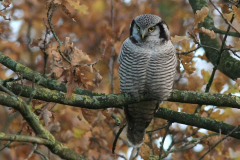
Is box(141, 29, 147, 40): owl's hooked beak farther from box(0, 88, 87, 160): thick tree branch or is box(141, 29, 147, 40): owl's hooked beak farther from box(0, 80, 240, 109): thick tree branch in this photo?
box(0, 88, 87, 160): thick tree branch

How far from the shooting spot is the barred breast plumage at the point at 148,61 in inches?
173

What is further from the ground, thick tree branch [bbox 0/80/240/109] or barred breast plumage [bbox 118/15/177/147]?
barred breast plumage [bbox 118/15/177/147]

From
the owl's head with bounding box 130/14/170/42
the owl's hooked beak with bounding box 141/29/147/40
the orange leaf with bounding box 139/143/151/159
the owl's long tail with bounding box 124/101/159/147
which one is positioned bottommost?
the orange leaf with bounding box 139/143/151/159

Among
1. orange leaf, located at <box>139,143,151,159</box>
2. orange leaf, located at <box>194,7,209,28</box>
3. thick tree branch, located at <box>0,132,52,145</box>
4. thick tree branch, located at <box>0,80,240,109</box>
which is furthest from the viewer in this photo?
orange leaf, located at <box>139,143,151,159</box>

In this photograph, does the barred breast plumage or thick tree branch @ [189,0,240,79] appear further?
thick tree branch @ [189,0,240,79]

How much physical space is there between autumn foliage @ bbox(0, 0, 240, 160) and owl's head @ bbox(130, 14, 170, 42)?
435 mm

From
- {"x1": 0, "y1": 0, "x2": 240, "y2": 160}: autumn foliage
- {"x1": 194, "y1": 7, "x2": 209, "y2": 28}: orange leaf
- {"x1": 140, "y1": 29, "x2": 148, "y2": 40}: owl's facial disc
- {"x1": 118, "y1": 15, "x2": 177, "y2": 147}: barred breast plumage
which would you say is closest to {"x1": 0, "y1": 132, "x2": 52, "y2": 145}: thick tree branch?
{"x1": 0, "y1": 0, "x2": 240, "y2": 160}: autumn foliage

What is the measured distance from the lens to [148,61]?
4.39 metres

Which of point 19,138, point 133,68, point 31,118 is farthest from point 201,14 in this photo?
point 19,138

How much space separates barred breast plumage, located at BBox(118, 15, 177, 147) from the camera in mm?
4398

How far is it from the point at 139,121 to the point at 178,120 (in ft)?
3.29

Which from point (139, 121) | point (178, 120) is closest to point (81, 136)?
point (139, 121)

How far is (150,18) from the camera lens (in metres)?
4.64

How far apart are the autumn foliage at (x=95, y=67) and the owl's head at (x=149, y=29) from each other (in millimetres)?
435
